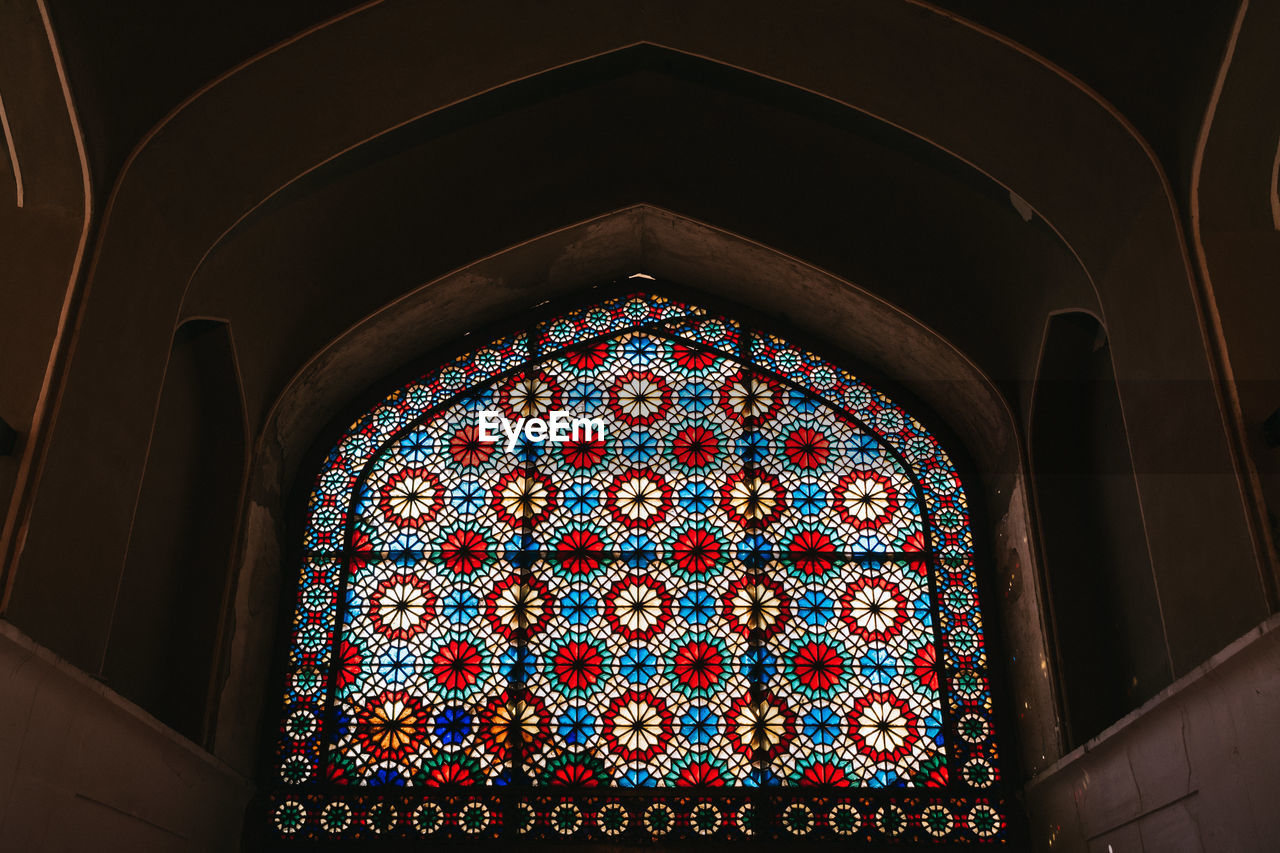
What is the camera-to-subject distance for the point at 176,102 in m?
4.09

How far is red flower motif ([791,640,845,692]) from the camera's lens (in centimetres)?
525

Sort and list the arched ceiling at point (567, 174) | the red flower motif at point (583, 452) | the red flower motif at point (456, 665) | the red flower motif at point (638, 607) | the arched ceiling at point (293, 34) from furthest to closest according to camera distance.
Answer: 1. the red flower motif at point (583, 452)
2. the red flower motif at point (638, 607)
3. the red flower motif at point (456, 665)
4. the arched ceiling at point (567, 174)
5. the arched ceiling at point (293, 34)

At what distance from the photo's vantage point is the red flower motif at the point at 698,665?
5.24 meters

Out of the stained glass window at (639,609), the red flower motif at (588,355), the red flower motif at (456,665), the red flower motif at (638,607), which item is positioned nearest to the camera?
the stained glass window at (639,609)

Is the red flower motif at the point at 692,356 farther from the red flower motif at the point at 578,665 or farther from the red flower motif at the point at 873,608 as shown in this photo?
Result: the red flower motif at the point at 578,665

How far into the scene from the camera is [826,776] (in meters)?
5.06

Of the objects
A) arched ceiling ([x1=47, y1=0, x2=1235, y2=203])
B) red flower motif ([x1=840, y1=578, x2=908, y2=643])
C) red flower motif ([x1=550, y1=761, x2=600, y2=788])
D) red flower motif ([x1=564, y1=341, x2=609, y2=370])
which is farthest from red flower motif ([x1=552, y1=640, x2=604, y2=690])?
arched ceiling ([x1=47, y1=0, x2=1235, y2=203])

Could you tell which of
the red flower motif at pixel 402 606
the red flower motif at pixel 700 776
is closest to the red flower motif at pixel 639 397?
the red flower motif at pixel 402 606

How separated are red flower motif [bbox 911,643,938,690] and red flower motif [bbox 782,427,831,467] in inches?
39.3

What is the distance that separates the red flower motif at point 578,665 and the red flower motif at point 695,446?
1.01 meters

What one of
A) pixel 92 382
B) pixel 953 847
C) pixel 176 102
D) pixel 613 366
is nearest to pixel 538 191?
pixel 613 366

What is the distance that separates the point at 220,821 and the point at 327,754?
53 cm
